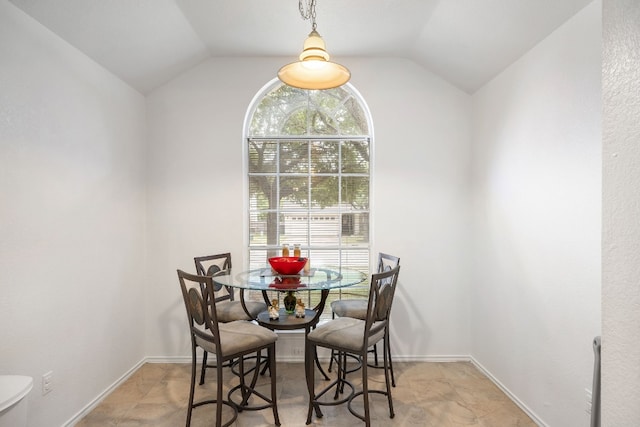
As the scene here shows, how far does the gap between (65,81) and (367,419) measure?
2.89m

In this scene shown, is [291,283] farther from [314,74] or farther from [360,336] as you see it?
[314,74]

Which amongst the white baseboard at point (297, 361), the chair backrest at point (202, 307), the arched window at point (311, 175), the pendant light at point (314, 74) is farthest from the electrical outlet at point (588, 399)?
the pendant light at point (314, 74)

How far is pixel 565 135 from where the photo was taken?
6.75ft

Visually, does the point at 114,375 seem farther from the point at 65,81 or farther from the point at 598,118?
the point at 598,118

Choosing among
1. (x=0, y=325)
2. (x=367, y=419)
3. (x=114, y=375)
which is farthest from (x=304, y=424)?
(x=0, y=325)

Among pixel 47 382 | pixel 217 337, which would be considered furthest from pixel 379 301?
pixel 47 382

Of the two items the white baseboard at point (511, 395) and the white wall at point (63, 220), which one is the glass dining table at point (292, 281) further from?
the white baseboard at point (511, 395)

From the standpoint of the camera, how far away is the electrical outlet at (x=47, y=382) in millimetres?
2066

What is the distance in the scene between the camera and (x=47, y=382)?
209cm

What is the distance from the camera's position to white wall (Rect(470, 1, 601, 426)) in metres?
1.89

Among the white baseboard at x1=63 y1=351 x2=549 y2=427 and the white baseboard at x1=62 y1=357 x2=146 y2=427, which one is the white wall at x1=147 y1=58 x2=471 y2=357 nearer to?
the white baseboard at x1=63 y1=351 x2=549 y2=427

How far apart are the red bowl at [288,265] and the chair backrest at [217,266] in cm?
59

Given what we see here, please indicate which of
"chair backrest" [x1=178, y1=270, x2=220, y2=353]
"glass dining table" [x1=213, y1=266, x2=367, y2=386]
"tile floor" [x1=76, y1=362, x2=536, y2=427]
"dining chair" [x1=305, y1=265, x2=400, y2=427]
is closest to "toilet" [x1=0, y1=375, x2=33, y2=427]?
"chair backrest" [x1=178, y1=270, x2=220, y2=353]

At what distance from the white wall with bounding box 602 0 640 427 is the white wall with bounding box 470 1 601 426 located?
3.78 ft
